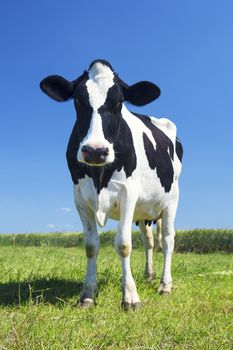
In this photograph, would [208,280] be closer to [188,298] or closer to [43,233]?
[188,298]

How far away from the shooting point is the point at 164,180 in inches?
290

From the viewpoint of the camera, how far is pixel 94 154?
5055 millimetres

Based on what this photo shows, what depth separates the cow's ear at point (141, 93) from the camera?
6293 millimetres

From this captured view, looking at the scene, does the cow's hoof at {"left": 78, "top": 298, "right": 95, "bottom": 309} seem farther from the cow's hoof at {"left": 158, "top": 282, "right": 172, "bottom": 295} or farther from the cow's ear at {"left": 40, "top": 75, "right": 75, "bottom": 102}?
the cow's ear at {"left": 40, "top": 75, "right": 75, "bottom": 102}

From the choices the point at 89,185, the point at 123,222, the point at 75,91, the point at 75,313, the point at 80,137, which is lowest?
Answer: the point at 75,313

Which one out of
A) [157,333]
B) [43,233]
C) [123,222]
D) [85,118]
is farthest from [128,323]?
[43,233]

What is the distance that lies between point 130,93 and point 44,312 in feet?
9.86

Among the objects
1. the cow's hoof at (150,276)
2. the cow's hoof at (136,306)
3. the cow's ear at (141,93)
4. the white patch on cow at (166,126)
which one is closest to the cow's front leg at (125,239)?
the cow's hoof at (136,306)

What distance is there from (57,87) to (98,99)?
0.81m

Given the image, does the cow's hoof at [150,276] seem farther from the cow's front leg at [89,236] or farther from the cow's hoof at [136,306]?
the cow's hoof at [136,306]

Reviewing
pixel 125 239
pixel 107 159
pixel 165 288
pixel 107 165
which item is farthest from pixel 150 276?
pixel 107 159

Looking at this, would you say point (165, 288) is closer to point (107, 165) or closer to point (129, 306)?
point (129, 306)

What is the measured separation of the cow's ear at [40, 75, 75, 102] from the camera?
6.11 meters

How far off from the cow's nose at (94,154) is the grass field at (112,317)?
146cm
